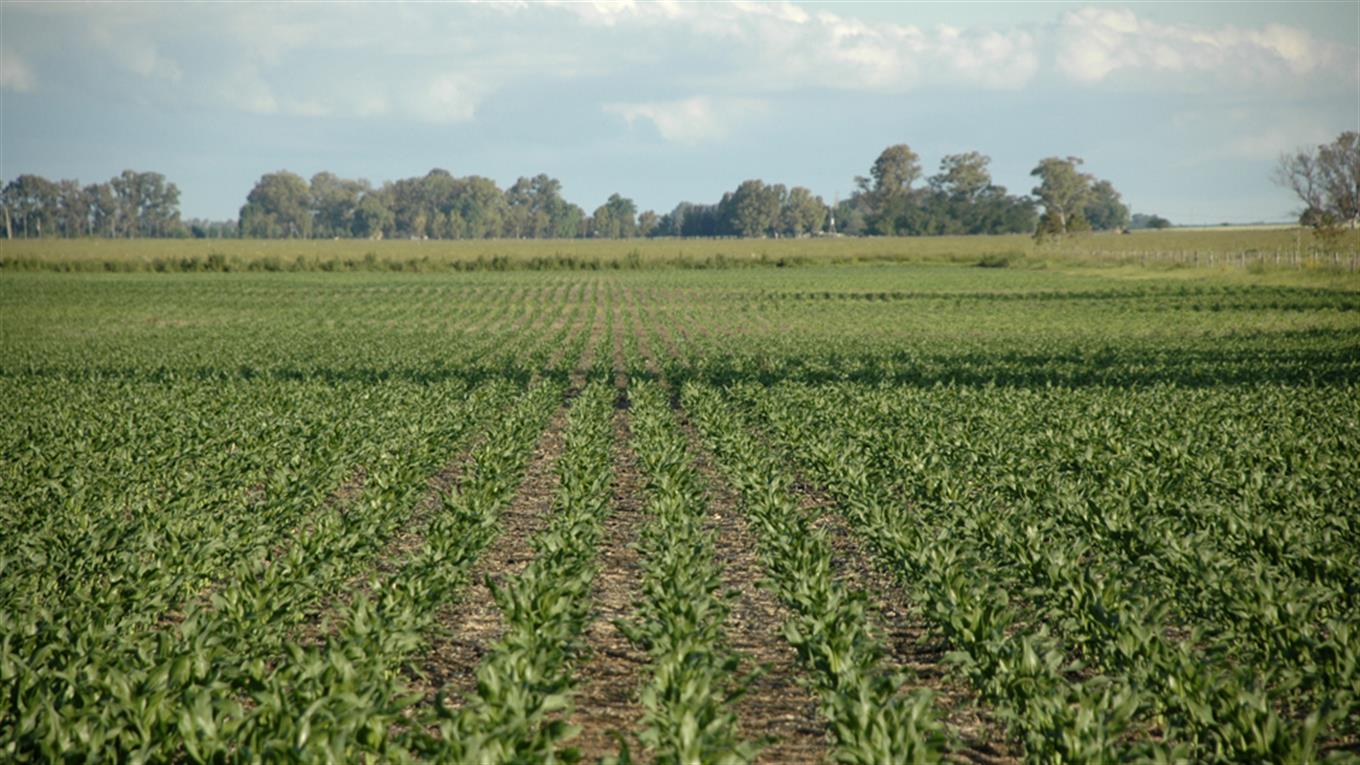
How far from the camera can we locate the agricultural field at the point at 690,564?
5656 millimetres

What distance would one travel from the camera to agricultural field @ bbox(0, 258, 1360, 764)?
5656mm

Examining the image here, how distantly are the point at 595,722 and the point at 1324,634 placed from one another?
555 cm

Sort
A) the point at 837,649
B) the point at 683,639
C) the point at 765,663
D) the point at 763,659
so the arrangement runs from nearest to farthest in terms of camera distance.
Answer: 1. the point at 837,649
2. the point at 683,639
3. the point at 765,663
4. the point at 763,659

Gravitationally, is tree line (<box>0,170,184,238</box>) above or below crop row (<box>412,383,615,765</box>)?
above

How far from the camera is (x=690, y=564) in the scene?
340 inches

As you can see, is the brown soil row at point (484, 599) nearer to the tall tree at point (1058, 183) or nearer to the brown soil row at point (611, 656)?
the brown soil row at point (611, 656)

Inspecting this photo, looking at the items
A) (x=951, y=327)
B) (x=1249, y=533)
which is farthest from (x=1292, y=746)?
(x=951, y=327)

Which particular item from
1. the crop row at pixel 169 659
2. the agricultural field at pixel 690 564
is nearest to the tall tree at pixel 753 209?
the agricultural field at pixel 690 564

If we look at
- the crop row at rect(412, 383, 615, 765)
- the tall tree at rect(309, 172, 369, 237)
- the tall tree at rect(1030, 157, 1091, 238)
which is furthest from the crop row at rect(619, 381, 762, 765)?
the tall tree at rect(309, 172, 369, 237)

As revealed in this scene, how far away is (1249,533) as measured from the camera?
31.4ft

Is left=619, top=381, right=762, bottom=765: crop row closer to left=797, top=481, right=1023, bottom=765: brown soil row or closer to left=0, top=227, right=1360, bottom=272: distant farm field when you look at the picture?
left=797, top=481, right=1023, bottom=765: brown soil row

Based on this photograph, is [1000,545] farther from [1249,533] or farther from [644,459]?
[644,459]

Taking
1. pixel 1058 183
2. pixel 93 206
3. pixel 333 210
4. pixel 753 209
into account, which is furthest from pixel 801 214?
pixel 93 206

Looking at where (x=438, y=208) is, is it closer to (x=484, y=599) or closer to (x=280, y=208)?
(x=280, y=208)
